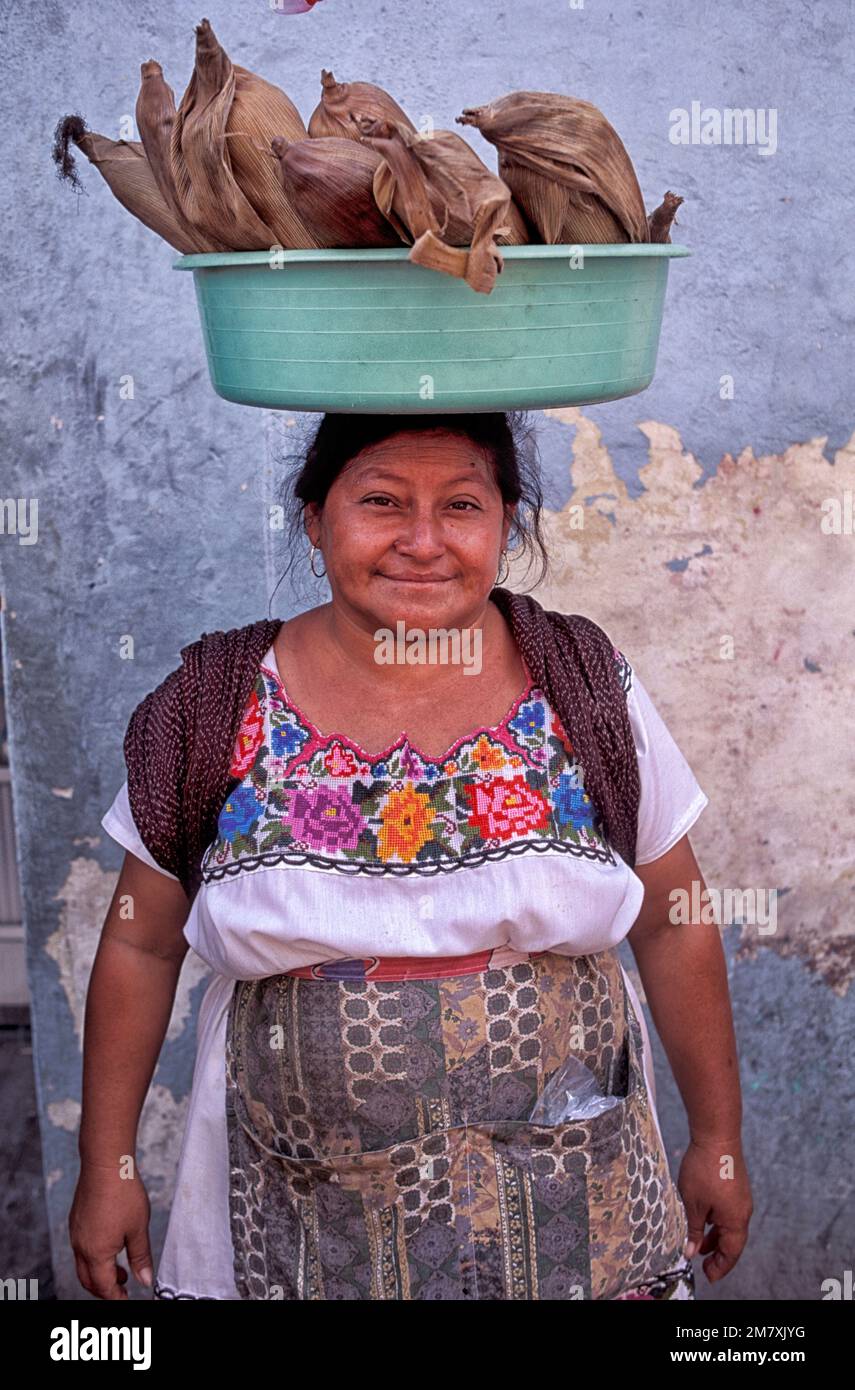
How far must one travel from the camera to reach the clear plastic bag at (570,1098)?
196cm

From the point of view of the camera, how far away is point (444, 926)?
6.16ft

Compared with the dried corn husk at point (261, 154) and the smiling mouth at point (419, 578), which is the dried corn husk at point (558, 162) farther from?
the smiling mouth at point (419, 578)

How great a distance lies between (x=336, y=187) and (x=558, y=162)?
249 mm

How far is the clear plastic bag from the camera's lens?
1.96 m

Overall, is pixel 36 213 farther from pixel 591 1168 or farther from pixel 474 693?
pixel 591 1168

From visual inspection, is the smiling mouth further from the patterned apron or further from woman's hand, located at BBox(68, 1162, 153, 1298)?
woman's hand, located at BBox(68, 1162, 153, 1298)

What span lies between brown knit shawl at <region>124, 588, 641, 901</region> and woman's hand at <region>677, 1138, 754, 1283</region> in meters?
0.56

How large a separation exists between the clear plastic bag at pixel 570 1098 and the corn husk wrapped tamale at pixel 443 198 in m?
1.08

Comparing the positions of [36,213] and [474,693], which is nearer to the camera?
[474,693]

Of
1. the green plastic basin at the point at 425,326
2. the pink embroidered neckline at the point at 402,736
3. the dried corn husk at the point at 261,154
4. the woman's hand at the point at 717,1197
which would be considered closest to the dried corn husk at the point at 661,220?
the green plastic basin at the point at 425,326

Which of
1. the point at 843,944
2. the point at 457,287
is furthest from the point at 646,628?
the point at 457,287

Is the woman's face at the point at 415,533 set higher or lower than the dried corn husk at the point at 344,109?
lower

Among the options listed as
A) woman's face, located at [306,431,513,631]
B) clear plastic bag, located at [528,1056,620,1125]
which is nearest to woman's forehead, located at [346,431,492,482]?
woman's face, located at [306,431,513,631]

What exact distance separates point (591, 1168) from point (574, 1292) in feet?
0.57
